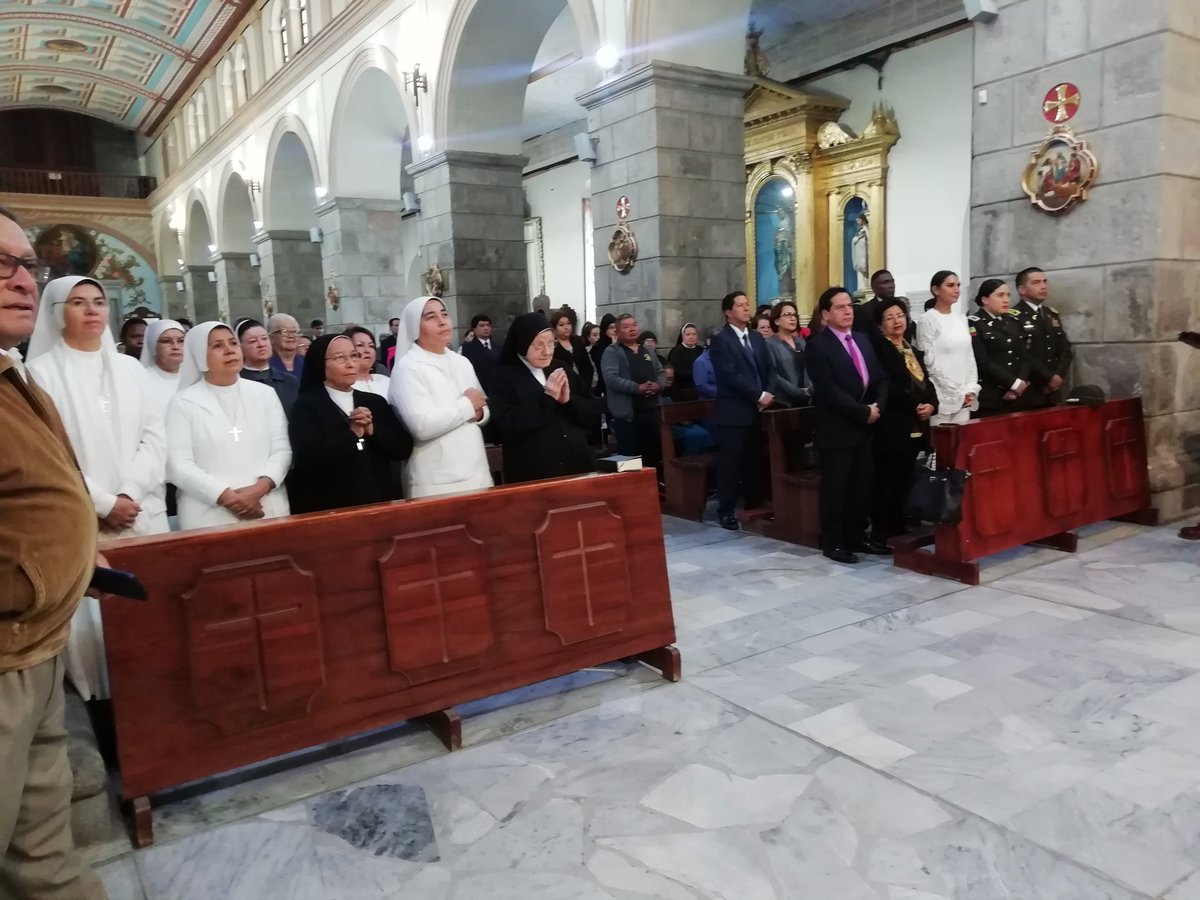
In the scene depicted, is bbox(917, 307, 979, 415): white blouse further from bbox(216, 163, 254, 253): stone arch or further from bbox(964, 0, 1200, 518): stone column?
bbox(216, 163, 254, 253): stone arch

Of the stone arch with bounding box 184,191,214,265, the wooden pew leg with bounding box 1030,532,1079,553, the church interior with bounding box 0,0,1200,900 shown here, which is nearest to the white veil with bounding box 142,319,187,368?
the church interior with bounding box 0,0,1200,900

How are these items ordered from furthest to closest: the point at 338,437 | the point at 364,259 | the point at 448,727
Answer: the point at 364,259, the point at 338,437, the point at 448,727

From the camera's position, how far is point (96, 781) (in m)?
2.43

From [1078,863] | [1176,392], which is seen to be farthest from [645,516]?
[1176,392]

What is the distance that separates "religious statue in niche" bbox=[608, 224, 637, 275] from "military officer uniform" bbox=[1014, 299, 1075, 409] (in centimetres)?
332

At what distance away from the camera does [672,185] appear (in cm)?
749

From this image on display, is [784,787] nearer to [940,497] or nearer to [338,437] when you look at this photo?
[338,437]

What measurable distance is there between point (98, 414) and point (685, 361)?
5049 mm

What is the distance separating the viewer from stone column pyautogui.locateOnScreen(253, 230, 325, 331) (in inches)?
609

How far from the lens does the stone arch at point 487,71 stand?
9.55 meters

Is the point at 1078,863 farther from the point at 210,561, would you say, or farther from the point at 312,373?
the point at 312,373

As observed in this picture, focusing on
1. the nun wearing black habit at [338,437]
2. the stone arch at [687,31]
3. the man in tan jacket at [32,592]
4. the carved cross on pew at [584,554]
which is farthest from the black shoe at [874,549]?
the stone arch at [687,31]

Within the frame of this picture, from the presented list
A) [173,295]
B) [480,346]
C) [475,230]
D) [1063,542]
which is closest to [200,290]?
[173,295]

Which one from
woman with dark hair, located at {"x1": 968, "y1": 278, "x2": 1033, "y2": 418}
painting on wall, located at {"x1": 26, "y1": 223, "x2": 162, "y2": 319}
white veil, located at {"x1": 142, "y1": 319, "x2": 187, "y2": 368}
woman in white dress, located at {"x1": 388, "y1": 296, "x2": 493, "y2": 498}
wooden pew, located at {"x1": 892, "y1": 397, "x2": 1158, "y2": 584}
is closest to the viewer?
woman in white dress, located at {"x1": 388, "y1": 296, "x2": 493, "y2": 498}
